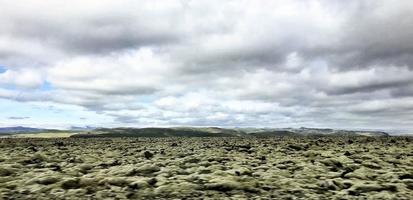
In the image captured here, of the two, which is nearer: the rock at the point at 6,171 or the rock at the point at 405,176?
the rock at the point at 405,176

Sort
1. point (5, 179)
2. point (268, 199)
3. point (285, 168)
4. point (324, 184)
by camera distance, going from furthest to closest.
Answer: point (285, 168), point (5, 179), point (324, 184), point (268, 199)

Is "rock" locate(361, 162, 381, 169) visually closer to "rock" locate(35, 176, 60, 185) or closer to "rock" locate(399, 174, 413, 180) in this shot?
"rock" locate(399, 174, 413, 180)

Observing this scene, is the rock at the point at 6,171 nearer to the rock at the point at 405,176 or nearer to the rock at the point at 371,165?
the rock at the point at 405,176

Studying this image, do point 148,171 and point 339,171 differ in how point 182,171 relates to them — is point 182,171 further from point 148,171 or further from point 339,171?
point 339,171

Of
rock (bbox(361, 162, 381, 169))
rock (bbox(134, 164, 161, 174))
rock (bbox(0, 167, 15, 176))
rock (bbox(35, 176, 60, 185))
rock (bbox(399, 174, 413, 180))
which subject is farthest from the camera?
rock (bbox(361, 162, 381, 169))

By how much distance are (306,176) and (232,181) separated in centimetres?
417

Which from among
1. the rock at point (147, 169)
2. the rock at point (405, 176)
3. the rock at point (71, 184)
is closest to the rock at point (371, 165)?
the rock at point (405, 176)

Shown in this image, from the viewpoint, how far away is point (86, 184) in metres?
17.8

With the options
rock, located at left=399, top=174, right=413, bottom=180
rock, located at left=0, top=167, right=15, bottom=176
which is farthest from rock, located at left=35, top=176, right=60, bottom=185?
rock, located at left=399, top=174, right=413, bottom=180

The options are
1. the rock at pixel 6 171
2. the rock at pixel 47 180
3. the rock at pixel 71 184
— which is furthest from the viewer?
the rock at pixel 6 171

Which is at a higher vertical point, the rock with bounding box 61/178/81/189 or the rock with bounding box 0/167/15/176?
the rock with bounding box 0/167/15/176

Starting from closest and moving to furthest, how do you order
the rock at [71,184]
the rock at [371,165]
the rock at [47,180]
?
1. the rock at [71,184]
2. the rock at [47,180]
3. the rock at [371,165]

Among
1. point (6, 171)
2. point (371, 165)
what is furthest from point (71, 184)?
point (371, 165)

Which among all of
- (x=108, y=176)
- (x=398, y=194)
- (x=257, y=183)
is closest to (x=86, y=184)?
(x=108, y=176)
